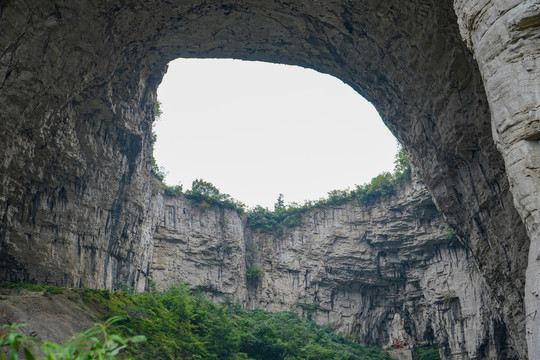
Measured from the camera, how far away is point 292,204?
28859mm

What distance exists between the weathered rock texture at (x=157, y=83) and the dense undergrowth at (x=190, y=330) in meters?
2.16

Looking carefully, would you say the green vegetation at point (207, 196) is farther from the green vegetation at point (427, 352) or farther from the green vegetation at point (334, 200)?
the green vegetation at point (427, 352)

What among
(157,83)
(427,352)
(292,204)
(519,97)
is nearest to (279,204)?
(292,204)

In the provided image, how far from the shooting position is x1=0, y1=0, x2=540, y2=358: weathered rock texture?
1034cm

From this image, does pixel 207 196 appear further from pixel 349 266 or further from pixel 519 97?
pixel 519 97

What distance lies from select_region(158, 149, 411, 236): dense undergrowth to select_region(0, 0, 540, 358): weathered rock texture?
10.1m

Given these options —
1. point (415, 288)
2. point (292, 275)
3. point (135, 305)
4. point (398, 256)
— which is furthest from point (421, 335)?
point (135, 305)

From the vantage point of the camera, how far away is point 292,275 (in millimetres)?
27062

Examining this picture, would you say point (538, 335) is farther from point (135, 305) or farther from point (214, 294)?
point (214, 294)

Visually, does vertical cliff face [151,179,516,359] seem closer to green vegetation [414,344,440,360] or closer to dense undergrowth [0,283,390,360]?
green vegetation [414,344,440,360]

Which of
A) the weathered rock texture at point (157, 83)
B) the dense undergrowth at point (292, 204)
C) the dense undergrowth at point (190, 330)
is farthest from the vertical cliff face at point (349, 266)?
the weathered rock texture at point (157, 83)

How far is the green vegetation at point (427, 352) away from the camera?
75.3 ft

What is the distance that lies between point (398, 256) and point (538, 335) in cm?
2036

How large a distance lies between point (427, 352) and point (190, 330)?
14064 millimetres
